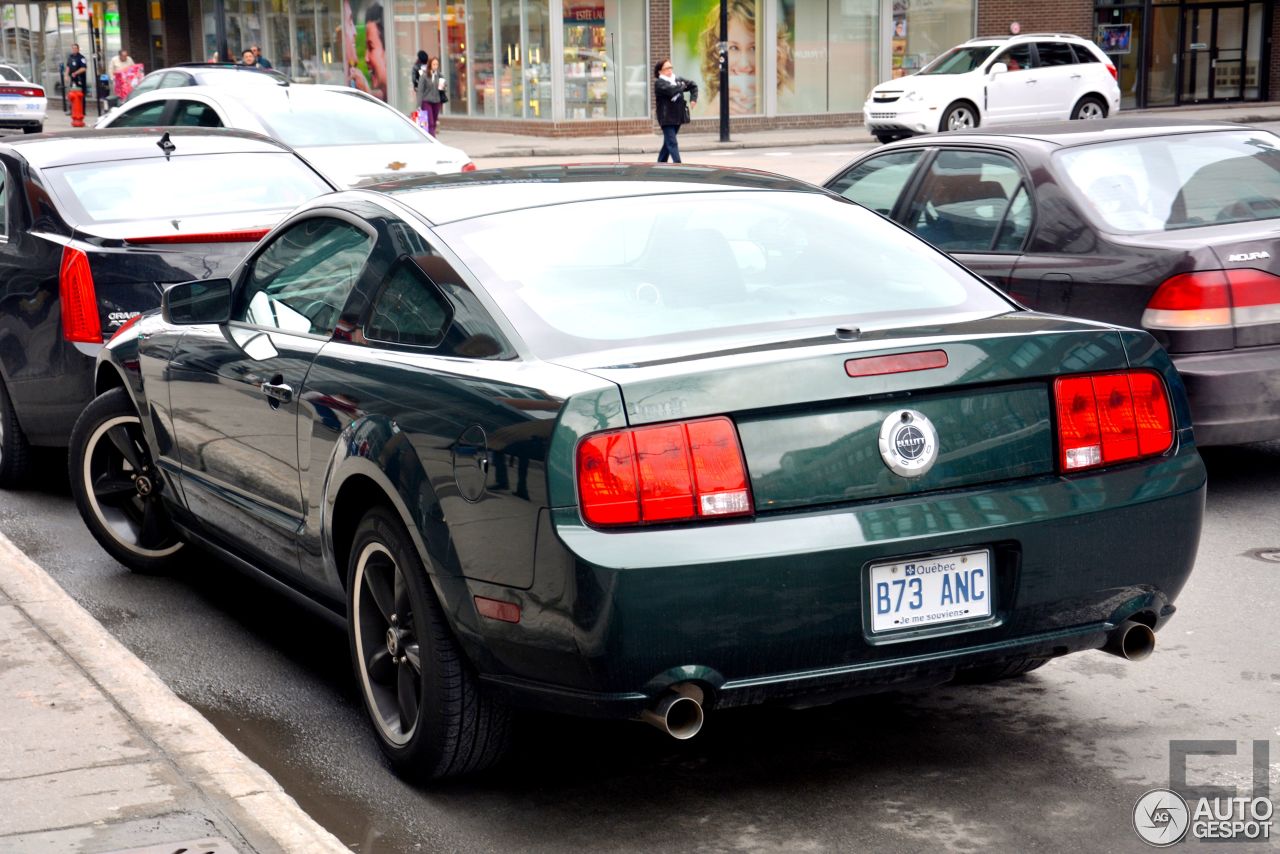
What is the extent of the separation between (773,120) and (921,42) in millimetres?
4299

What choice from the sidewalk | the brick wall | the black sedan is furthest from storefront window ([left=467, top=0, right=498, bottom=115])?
the black sedan

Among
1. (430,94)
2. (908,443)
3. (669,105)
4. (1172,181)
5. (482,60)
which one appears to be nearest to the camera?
(908,443)

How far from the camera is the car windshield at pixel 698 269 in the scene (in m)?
4.34

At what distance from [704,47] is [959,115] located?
775cm

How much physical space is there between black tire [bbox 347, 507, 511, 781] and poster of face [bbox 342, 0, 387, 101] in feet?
119

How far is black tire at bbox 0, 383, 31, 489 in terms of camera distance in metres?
8.22

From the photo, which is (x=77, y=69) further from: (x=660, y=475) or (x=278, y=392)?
(x=660, y=475)

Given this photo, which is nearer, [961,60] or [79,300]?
[79,300]

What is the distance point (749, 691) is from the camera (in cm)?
382

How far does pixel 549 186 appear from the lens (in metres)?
5.05

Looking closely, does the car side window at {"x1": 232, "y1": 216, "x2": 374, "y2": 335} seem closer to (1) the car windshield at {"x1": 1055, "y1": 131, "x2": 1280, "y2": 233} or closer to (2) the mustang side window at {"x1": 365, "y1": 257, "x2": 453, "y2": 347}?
(2) the mustang side window at {"x1": 365, "y1": 257, "x2": 453, "y2": 347}

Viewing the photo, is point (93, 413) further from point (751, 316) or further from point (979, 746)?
point (979, 746)

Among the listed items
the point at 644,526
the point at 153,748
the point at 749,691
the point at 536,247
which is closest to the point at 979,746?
the point at 749,691

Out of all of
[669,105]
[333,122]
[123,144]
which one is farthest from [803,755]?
[669,105]
